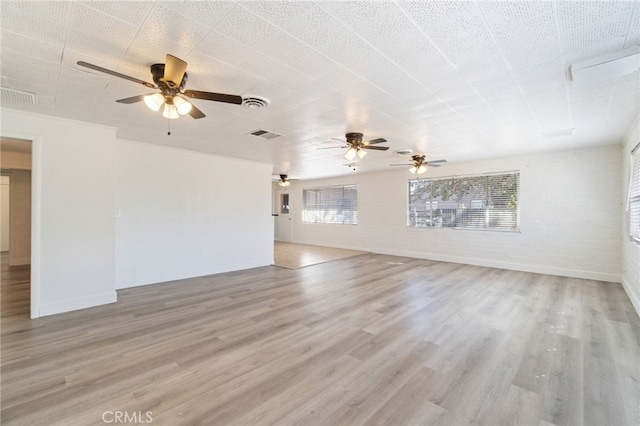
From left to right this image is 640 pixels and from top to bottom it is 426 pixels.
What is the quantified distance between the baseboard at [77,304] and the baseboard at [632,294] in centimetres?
724

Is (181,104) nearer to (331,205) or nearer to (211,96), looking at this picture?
(211,96)

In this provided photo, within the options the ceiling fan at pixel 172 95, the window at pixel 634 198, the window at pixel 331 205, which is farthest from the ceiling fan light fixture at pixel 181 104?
the window at pixel 331 205

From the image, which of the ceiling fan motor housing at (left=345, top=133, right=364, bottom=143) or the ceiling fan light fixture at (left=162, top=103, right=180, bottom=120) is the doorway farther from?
the ceiling fan light fixture at (left=162, top=103, right=180, bottom=120)

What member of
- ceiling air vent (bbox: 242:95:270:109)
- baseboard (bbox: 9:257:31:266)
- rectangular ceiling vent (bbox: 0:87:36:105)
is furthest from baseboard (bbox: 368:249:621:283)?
baseboard (bbox: 9:257:31:266)

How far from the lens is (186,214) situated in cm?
557

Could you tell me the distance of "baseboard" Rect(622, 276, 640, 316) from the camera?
3.61 metres

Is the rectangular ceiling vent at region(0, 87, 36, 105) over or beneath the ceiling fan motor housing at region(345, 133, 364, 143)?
over

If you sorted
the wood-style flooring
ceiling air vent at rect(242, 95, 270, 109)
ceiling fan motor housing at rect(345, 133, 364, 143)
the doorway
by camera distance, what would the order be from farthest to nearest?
the doorway < the wood-style flooring < ceiling fan motor housing at rect(345, 133, 364, 143) < ceiling air vent at rect(242, 95, 270, 109)

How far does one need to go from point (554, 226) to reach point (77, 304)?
8.57m

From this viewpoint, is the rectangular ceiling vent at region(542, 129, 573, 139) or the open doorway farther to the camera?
the open doorway

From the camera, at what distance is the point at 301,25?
6.11ft

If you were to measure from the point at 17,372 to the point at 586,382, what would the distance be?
4.61m

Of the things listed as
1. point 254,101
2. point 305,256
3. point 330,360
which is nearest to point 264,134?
point 254,101

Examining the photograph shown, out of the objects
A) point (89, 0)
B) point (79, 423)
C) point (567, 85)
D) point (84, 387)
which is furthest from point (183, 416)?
point (567, 85)
